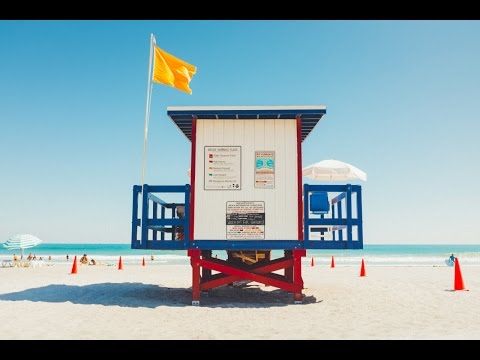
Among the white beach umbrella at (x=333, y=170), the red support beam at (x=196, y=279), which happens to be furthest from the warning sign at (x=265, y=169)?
the red support beam at (x=196, y=279)

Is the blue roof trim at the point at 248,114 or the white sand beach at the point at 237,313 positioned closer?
the white sand beach at the point at 237,313

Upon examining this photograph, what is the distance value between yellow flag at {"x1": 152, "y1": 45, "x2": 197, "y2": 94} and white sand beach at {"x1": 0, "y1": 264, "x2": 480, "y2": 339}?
5657mm

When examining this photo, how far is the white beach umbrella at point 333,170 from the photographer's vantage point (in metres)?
12.0

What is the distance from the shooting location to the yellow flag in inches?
436

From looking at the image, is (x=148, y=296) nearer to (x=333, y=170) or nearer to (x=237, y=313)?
(x=237, y=313)

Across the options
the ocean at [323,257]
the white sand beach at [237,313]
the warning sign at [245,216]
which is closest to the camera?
the white sand beach at [237,313]

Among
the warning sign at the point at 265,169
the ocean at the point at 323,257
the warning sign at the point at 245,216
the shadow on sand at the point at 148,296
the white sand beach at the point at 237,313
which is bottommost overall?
the ocean at the point at 323,257

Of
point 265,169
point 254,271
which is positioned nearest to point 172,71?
point 265,169

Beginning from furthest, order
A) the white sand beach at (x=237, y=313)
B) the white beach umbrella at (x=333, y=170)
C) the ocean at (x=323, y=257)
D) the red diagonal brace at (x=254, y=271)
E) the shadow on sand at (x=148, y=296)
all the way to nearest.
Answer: the ocean at (x=323, y=257), the white beach umbrella at (x=333, y=170), the red diagonal brace at (x=254, y=271), the shadow on sand at (x=148, y=296), the white sand beach at (x=237, y=313)

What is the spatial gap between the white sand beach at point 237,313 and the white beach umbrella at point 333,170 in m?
3.42

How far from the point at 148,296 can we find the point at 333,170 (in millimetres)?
6242

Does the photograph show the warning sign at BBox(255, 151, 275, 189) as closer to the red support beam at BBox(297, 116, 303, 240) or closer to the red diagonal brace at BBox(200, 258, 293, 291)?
the red support beam at BBox(297, 116, 303, 240)

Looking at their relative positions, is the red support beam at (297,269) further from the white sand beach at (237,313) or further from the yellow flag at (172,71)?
the yellow flag at (172,71)
